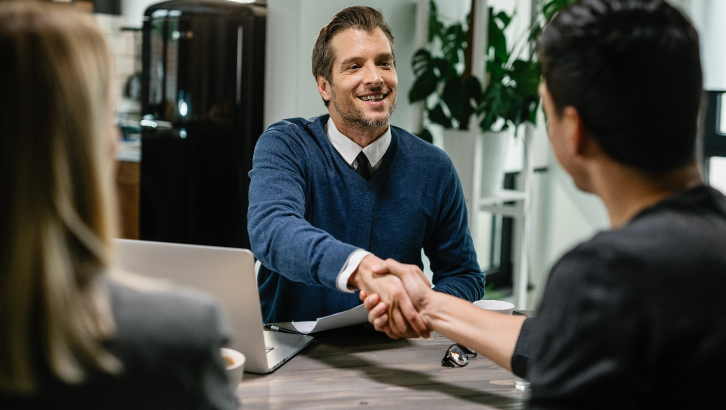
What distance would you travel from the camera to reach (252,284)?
43.3 inches

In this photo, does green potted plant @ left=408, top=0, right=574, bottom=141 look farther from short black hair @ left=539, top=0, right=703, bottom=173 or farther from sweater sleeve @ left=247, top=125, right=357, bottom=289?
short black hair @ left=539, top=0, right=703, bottom=173

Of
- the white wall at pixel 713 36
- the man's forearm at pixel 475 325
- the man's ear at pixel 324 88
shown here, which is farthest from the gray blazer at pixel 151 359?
the white wall at pixel 713 36

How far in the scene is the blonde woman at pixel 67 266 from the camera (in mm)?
533

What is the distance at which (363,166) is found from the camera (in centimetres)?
180

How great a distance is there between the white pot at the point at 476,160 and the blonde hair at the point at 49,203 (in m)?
2.51

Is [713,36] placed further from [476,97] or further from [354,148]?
[354,148]

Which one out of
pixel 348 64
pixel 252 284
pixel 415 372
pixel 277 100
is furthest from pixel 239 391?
pixel 277 100

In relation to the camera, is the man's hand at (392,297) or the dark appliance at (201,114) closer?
the man's hand at (392,297)

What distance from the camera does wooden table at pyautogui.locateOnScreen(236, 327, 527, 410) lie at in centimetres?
104

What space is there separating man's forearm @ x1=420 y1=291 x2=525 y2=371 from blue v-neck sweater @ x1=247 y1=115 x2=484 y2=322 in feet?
0.86

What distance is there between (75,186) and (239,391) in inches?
23.3

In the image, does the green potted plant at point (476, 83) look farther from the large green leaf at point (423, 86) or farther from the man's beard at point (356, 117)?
the man's beard at point (356, 117)

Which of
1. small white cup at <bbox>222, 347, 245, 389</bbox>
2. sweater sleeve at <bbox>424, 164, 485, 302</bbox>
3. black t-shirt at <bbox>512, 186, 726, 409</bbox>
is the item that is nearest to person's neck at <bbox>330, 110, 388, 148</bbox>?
sweater sleeve at <bbox>424, 164, 485, 302</bbox>

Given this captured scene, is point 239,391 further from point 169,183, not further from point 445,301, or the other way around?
point 169,183
